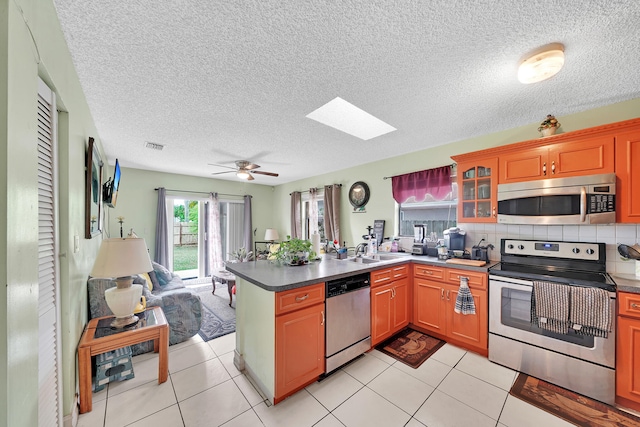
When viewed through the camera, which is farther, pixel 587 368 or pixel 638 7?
pixel 587 368

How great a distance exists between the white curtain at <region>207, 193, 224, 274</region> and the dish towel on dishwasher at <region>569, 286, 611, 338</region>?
227 inches

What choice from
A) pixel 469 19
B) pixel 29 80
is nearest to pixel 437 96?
pixel 469 19

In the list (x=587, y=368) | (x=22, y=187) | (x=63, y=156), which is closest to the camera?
(x=22, y=187)

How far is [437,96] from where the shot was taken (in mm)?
2010

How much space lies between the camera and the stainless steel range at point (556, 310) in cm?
178

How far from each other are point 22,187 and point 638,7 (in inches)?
110

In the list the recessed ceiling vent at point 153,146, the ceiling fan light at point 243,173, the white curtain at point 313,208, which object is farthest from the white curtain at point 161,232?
the white curtain at point 313,208

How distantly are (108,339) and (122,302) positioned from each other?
278 mm

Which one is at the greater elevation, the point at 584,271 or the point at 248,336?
the point at 584,271

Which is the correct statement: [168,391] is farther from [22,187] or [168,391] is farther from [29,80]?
[29,80]

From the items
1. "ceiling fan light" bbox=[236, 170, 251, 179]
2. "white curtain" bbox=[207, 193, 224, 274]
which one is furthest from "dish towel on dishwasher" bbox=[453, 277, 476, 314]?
"white curtain" bbox=[207, 193, 224, 274]

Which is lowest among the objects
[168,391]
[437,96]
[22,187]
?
[168,391]

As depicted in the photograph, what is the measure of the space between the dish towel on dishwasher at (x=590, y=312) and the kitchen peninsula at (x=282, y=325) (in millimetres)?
1679

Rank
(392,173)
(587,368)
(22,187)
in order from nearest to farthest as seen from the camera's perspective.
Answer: (22,187)
(587,368)
(392,173)
